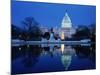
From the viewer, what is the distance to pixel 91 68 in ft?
9.17

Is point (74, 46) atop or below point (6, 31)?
below

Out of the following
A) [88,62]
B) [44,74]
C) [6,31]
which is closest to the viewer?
[6,31]

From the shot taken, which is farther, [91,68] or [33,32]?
[91,68]

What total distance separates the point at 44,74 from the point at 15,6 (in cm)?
90

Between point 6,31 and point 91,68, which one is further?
point 91,68

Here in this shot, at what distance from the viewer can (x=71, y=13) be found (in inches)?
107

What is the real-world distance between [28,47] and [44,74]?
39 centimetres

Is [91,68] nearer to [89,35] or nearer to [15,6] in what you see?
[89,35]

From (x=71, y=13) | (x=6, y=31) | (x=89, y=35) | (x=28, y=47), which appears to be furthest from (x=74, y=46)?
(x=6, y=31)

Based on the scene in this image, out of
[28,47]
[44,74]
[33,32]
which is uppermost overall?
[33,32]

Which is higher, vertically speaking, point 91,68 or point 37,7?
point 37,7

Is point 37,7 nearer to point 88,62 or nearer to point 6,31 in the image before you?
point 6,31

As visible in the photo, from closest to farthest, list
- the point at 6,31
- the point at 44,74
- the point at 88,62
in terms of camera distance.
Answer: the point at 6,31, the point at 44,74, the point at 88,62

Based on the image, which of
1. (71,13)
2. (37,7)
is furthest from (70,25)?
(37,7)
